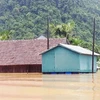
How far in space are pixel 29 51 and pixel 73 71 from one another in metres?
6.27

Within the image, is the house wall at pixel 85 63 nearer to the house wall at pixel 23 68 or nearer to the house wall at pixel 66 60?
the house wall at pixel 66 60

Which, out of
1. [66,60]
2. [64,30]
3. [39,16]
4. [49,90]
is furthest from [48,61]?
[39,16]

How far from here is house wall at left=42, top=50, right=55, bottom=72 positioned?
28.5 m

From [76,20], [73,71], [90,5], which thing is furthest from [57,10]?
[73,71]

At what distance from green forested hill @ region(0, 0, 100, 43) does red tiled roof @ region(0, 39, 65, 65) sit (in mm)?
25358

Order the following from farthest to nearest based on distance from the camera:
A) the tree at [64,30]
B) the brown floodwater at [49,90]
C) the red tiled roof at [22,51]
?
1. the tree at [64,30]
2. the red tiled roof at [22,51]
3. the brown floodwater at [49,90]

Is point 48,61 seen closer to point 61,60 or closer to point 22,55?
point 61,60

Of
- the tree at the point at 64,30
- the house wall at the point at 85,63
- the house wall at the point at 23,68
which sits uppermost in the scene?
the tree at the point at 64,30

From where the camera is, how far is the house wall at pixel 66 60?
27.9 m

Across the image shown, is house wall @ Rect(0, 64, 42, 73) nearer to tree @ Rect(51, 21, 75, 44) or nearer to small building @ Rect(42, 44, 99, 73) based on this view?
small building @ Rect(42, 44, 99, 73)

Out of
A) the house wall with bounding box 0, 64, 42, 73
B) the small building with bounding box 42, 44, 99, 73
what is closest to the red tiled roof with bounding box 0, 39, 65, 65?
the house wall with bounding box 0, 64, 42, 73

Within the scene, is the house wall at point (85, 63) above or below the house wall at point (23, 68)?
above

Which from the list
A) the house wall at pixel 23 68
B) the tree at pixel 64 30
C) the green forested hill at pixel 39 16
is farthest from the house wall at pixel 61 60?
the green forested hill at pixel 39 16

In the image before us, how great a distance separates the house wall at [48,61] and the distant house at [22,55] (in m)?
1.87
